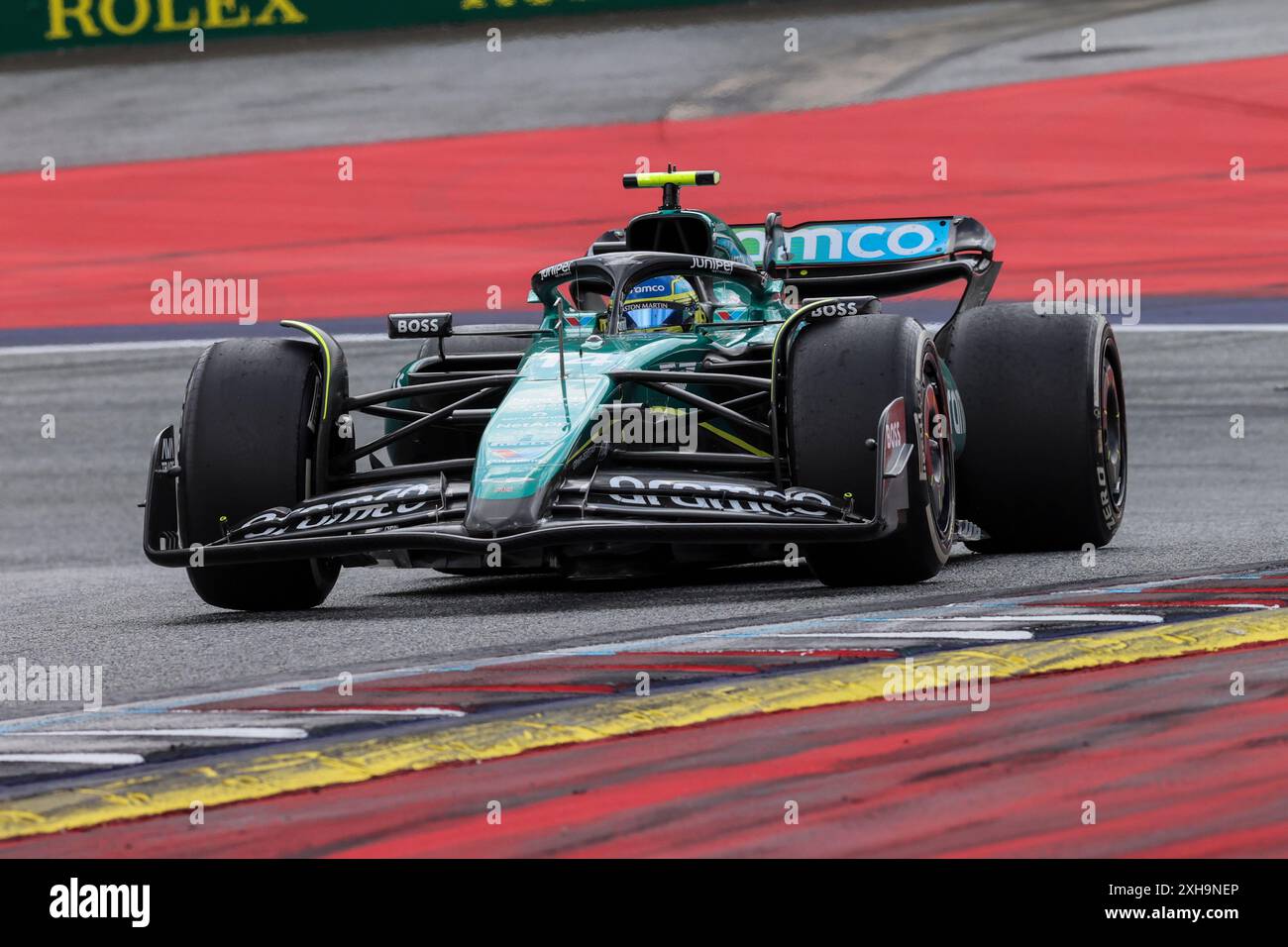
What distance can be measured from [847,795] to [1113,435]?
5.95 metres

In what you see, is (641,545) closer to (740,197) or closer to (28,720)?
(28,720)

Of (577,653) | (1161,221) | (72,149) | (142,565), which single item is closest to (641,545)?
(577,653)

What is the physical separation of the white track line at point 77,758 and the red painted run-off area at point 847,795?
0.59m

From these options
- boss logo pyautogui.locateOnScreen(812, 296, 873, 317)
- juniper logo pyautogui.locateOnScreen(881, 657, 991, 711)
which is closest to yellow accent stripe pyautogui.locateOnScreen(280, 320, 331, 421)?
boss logo pyautogui.locateOnScreen(812, 296, 873, 317)

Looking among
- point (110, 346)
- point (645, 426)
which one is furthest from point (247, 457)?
point (110, 346)

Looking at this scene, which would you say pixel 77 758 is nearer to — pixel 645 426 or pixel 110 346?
pixel 645 426

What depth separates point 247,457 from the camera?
8.80 metres

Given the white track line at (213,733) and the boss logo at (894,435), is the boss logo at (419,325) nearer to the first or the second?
the boss logo at (894,435)

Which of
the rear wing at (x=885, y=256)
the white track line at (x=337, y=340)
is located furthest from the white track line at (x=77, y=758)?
the white track line at (x=337, y=340)

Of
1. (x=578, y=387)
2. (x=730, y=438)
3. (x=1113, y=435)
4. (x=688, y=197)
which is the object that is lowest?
(x=1113, y=435)

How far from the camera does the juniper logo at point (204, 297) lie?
21.4 metres

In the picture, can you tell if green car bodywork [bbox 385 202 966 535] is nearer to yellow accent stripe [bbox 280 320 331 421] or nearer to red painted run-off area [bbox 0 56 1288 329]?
yellow accent stripe [bbox 280 320 331 421]

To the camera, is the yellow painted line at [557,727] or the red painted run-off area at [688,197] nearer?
the yellow painted line at [557,727]
